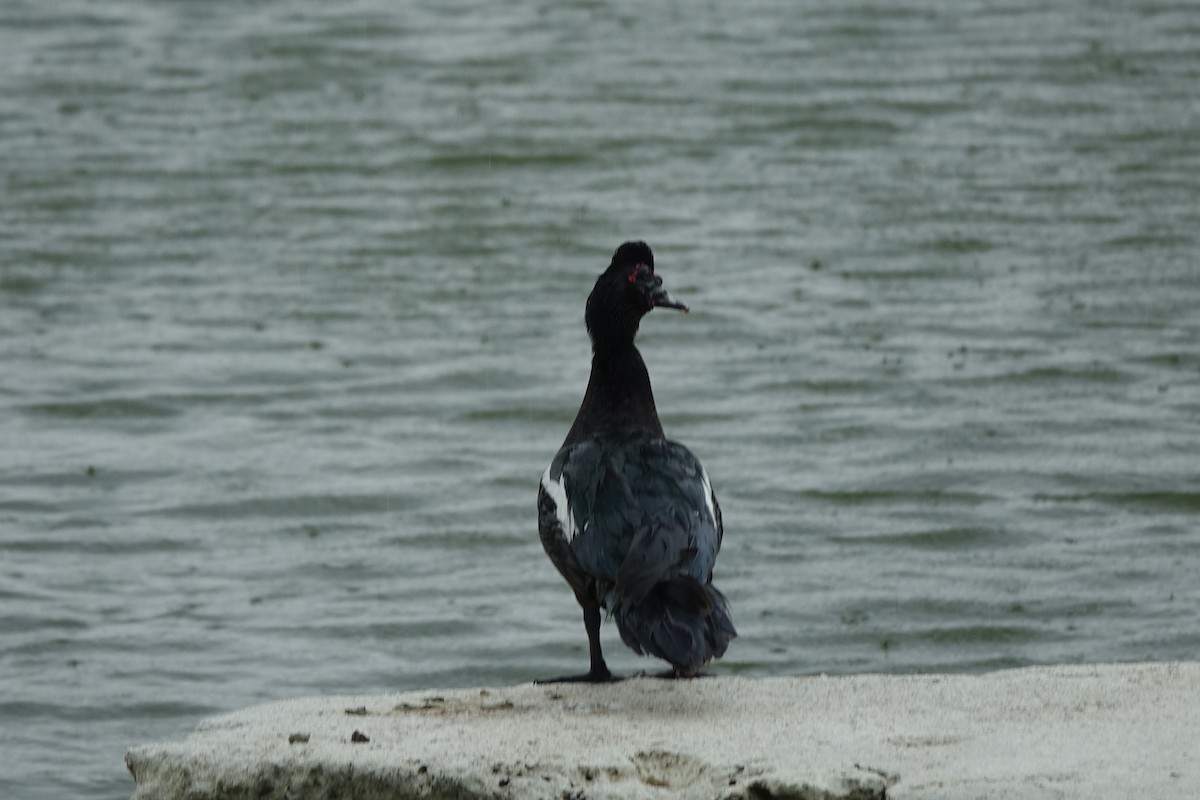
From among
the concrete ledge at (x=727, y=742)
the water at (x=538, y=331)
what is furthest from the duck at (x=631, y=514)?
the water at (x=538, y=331)

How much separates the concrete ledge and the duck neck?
90 cm

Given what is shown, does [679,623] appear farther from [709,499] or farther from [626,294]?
[626,294]

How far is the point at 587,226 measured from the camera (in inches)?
633

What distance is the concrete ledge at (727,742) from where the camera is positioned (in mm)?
5430

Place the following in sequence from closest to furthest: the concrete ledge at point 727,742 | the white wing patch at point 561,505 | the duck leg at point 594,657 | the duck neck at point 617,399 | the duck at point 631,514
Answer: the concrete ledge at point 727,742, the duck at point 631,514, the white wing patch at point 561,505, the duck leg at point 594,657, the duck neck at point 617,399

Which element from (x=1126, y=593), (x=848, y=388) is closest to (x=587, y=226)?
(x=848, y=388)

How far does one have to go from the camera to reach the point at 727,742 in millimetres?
5777

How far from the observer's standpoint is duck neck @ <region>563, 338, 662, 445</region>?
7.08 meters

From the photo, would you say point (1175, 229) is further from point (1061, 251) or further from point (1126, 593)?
point (1126, 593)

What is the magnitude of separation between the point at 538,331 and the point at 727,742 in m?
8.38

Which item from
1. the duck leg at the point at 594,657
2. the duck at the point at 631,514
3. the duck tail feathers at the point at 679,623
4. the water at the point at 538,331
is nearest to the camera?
the duck tail feathers at the point at 679,623

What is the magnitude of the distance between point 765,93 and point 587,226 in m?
3.56

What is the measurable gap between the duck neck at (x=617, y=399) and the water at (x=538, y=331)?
2.34 meters

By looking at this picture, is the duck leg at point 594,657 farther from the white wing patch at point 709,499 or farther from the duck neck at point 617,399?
the duck neck at point 617,399
